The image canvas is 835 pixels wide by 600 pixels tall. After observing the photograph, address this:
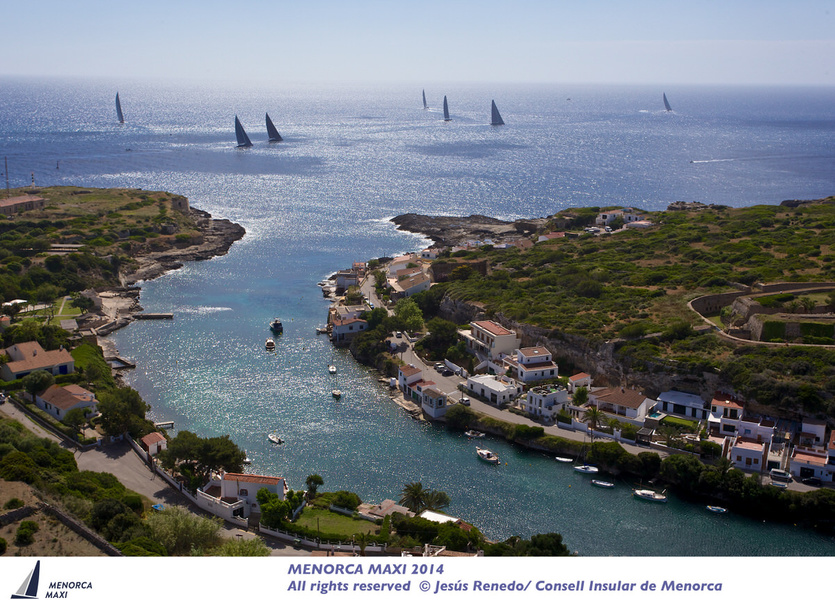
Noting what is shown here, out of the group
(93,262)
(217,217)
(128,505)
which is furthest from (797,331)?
(217,217)

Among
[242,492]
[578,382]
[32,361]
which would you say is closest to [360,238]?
[32,361]

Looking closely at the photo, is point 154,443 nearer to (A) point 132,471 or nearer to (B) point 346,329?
(A) point 132,471

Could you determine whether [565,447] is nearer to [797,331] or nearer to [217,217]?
[797,331]

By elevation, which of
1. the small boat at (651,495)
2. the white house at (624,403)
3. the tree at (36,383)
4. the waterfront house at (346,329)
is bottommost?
the small boat at (651,495)

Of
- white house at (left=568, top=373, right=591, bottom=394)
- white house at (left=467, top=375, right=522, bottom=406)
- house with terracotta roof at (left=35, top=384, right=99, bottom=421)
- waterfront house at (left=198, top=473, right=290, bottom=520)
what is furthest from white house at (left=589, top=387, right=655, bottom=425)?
house with terracotta roof at (left=35, top=384, right=99, bottom=421)

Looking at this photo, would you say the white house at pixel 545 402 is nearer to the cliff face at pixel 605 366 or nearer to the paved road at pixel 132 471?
the cliff face at pixel 605 366
